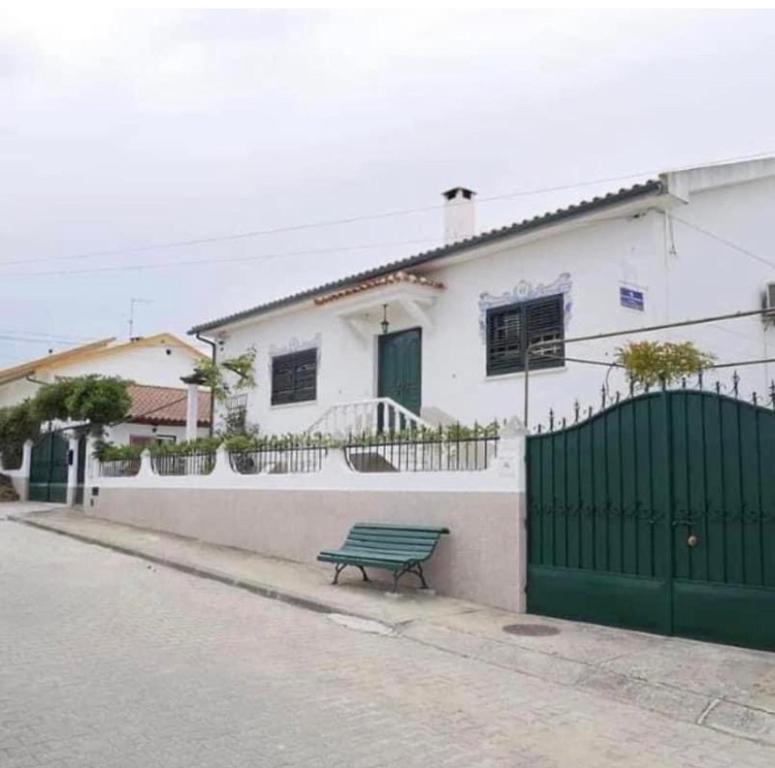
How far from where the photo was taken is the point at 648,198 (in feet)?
35.0

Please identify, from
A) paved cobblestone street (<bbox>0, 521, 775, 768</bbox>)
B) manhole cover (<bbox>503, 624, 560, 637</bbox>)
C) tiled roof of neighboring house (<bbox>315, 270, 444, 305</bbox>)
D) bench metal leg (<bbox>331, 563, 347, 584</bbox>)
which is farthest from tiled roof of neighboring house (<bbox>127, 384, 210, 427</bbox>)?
manhole cover (<bbox>503, 624, 560, 637</bbox>)

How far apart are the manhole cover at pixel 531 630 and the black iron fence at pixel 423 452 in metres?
1.86

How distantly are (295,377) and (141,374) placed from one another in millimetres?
18535

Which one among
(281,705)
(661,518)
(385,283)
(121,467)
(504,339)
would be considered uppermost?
(385,283)

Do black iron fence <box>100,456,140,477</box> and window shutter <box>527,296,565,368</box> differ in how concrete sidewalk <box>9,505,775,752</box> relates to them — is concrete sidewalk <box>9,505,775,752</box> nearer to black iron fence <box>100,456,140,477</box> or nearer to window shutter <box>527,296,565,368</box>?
window shutter <box>527,296,565,368</box>

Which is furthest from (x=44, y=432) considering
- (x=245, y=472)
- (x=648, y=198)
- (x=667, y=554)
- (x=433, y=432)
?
(x=667, y=554)

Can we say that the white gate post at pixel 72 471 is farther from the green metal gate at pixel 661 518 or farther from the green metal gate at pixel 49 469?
the green metal gate at pixel 661 518

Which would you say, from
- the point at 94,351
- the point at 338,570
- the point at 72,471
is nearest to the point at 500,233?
the point at 338,570

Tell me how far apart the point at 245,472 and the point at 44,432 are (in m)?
13.4

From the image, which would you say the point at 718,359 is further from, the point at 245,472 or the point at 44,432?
the point at 44,432

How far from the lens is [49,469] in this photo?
76.9 feet

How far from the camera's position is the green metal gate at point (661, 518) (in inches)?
276

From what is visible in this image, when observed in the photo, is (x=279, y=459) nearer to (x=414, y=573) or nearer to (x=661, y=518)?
(x=414, y=573)

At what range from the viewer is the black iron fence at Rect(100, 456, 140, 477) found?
17141 millimetres
